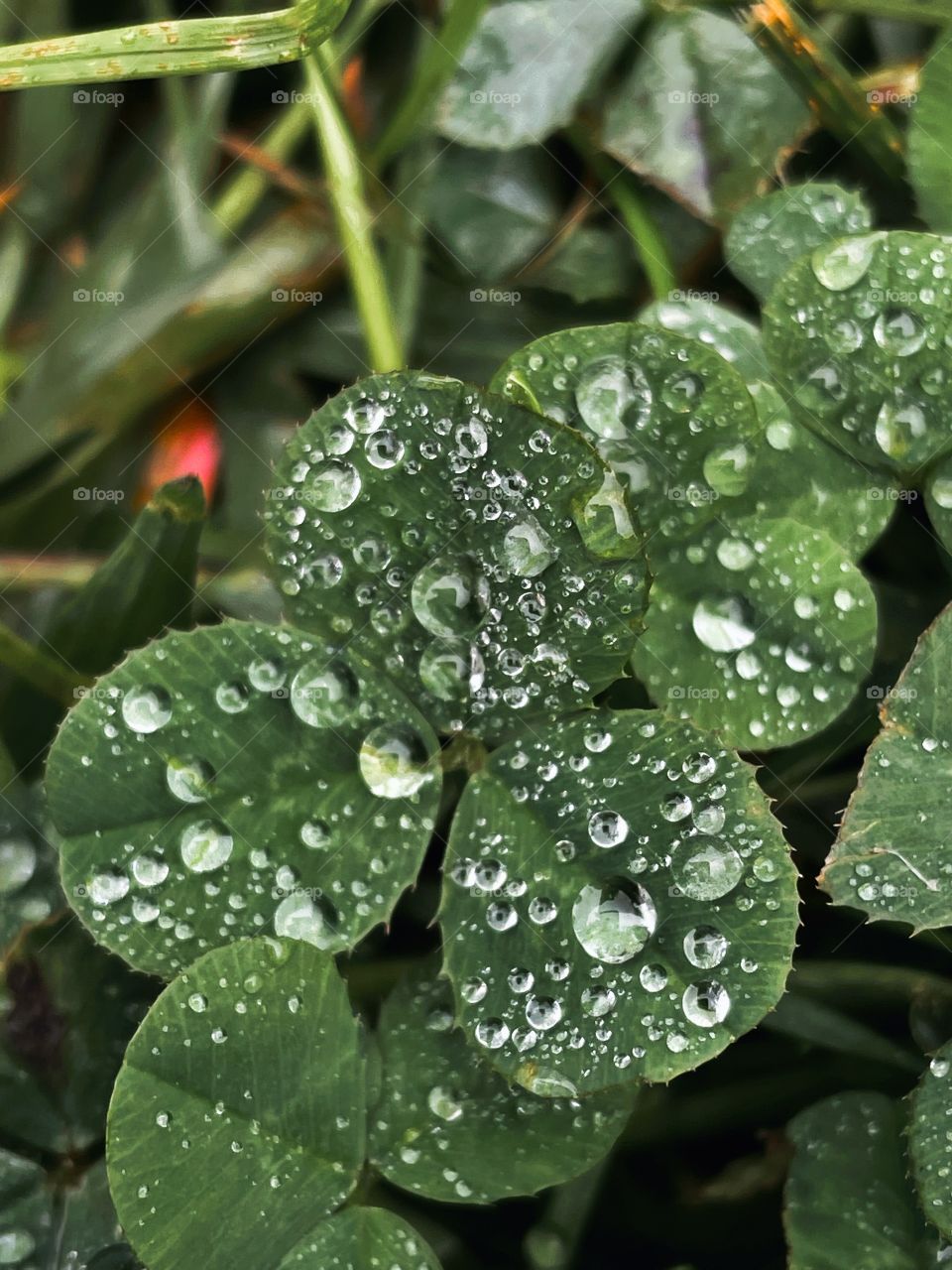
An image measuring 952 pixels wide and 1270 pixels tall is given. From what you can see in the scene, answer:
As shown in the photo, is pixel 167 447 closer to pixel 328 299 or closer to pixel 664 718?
pixel 328 299

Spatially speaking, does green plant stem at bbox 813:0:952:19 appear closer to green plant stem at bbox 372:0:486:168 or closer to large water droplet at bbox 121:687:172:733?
green plant stem at bbox 372:0:486:168

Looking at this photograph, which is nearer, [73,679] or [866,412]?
[866,412]

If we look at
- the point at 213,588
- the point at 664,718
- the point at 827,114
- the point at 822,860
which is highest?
the point at 827,114

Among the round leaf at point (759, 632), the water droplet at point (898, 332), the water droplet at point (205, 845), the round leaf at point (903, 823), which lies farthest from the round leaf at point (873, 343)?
the water droplet at point (205, 845)

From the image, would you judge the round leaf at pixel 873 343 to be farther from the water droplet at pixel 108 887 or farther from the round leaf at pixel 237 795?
the water droplet at pixel 108 887

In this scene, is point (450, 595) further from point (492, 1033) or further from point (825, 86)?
point (825, 86)

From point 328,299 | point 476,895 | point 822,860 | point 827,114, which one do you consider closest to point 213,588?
point 328,299
